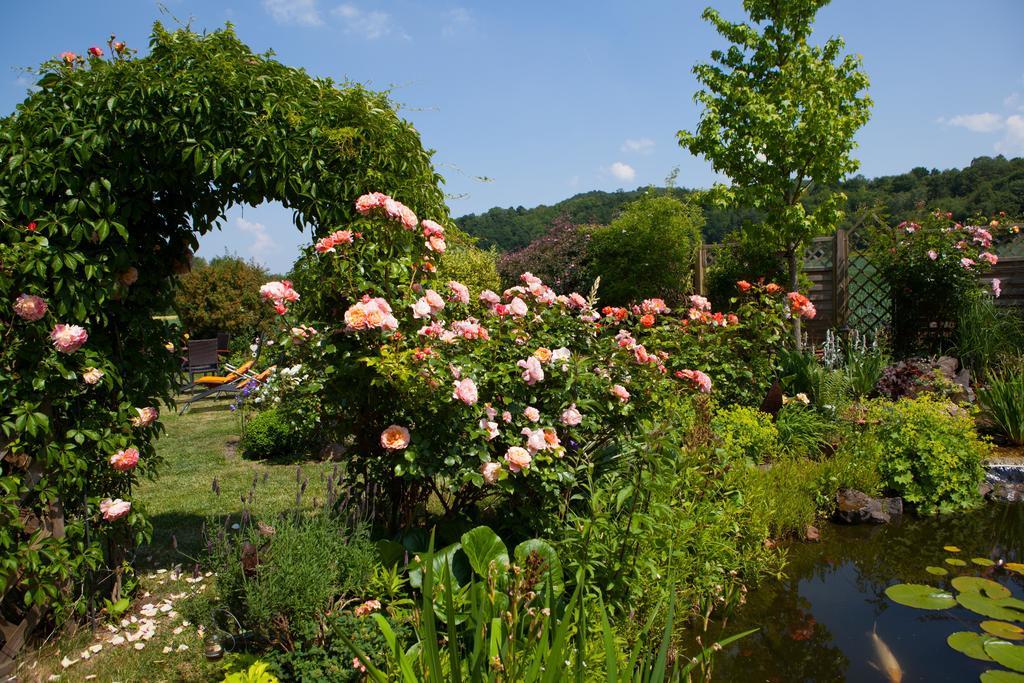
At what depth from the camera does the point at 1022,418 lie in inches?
227

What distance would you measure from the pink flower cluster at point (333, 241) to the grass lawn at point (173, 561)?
3.35 feet

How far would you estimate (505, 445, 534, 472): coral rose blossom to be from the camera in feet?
8.93

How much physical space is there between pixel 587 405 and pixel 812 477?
2.31 m

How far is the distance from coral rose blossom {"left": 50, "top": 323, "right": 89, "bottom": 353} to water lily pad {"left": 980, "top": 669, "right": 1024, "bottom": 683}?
3925 mm

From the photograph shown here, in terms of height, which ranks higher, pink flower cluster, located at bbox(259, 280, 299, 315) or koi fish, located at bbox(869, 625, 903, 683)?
pink flower cluster, located at bbox(259, 280, 299, 315)

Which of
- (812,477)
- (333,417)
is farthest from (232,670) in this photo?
(812,477)

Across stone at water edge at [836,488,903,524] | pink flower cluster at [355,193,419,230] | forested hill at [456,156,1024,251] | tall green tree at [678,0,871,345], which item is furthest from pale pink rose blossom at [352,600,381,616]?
forested hill at [456,156,1024,251]

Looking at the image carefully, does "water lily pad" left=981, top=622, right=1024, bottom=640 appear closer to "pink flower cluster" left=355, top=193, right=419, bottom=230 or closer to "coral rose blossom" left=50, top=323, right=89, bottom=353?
"pink flower cluster" left=355, top=193, right=419, bottom=230

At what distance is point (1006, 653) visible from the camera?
9.37 ft

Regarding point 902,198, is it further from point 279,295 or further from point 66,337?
point 66,337

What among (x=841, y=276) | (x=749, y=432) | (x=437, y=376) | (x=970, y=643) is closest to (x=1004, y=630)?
(x=970, y=643)

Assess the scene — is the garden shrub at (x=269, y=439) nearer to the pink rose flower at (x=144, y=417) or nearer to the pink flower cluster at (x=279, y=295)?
the pink rose flower at (x=144, y=417)

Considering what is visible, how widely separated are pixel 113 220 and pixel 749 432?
407 cm

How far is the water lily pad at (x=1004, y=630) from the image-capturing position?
2.99 meters
